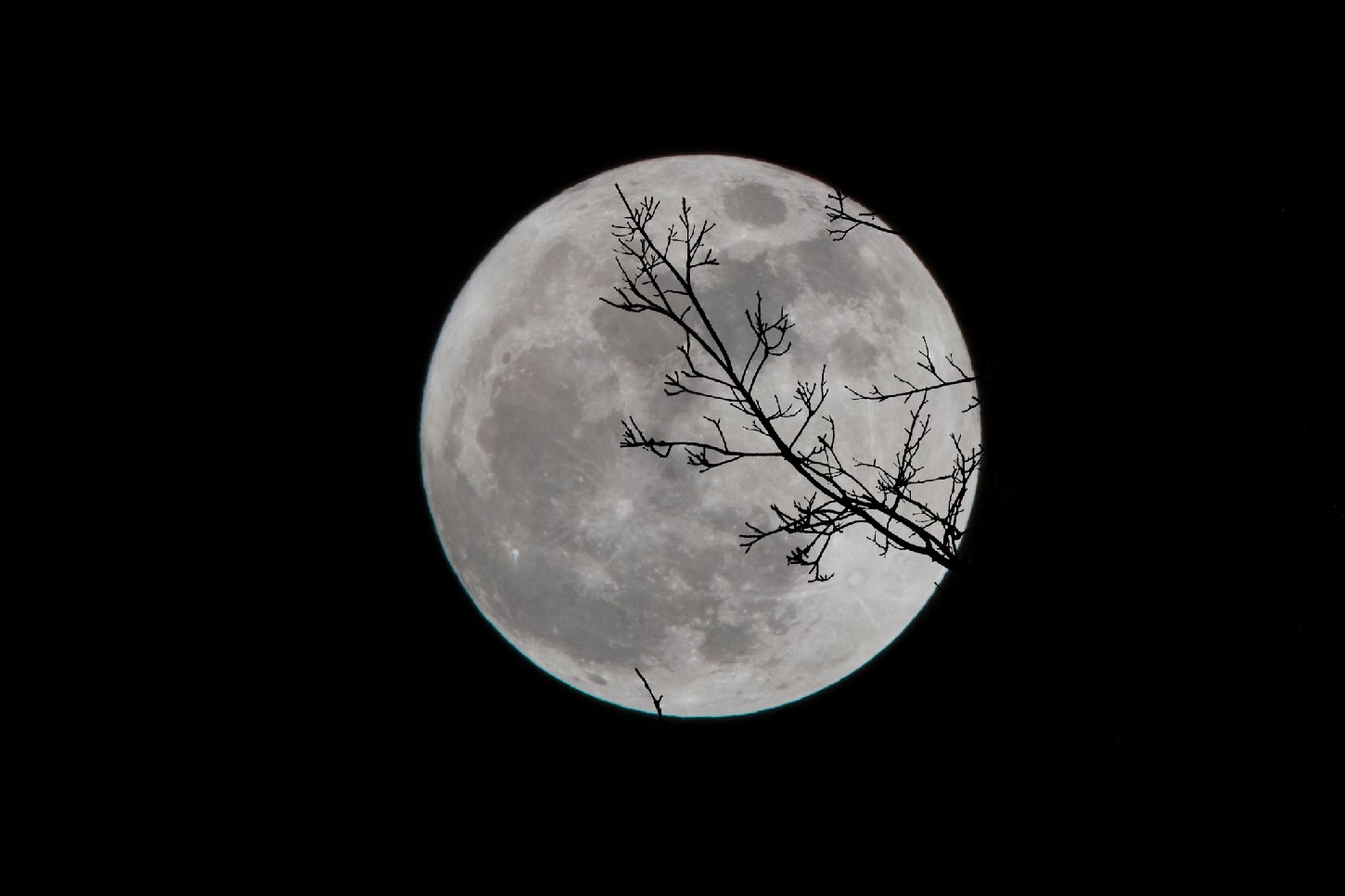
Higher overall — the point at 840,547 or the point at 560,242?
the point at 560,242

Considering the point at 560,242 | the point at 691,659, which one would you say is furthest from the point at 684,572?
the point at 560,242

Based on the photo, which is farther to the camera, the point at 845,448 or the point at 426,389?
the point at 426,389

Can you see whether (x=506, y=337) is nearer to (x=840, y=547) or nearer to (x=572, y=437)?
(x=572, y=437)

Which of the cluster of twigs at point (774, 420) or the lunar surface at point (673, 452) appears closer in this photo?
the cluster of twigs at point (774, 420)

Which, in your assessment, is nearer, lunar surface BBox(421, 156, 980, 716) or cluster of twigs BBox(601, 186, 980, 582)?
cluster of twigs BBox(601, 186, 980, 582)
